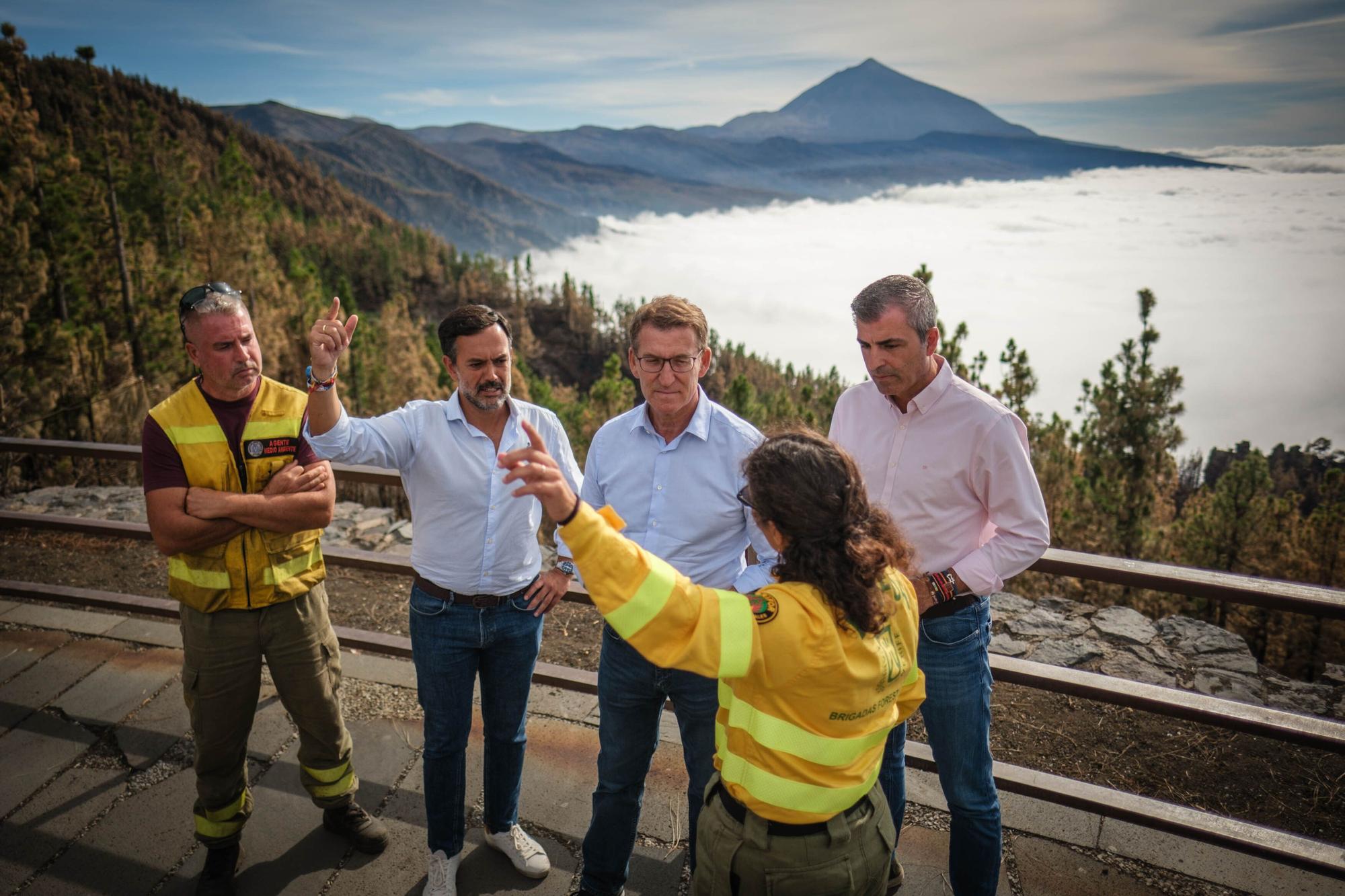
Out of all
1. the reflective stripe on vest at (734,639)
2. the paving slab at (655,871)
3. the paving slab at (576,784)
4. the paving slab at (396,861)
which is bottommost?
the paving slab at (396,861)

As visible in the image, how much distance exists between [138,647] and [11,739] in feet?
2.85

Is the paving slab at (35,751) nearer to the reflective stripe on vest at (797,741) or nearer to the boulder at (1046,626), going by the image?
the reflective stripe on vest at (797,741)

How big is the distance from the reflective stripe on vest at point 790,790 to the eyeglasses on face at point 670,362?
1240 mm

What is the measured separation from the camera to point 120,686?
13.9 feet

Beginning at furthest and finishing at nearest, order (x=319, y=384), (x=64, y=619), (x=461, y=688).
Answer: (x=64, y=619), (x=461, y=688), (x=319, y=384)

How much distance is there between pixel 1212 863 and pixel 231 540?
13.5ft

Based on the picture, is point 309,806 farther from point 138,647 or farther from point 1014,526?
point 1014,526

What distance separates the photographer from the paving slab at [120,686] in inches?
158

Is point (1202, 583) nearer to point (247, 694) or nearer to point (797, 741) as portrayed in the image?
point (797, 741)

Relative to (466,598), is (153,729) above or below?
below

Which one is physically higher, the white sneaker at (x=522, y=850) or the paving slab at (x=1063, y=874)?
the paving slab at (x=1063, y=874)

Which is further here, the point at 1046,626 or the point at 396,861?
the point at 1046,626

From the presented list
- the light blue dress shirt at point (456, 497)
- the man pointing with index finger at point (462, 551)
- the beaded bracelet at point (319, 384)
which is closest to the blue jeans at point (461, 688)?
the man pointing with index finger at point (462, 551)

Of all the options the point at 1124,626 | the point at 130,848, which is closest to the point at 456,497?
the point at 130,848
